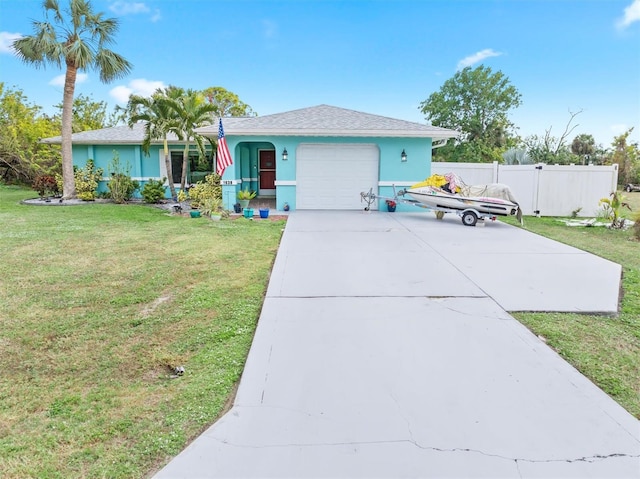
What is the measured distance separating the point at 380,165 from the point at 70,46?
12.6 meters

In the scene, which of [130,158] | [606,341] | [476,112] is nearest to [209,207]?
[130,158]

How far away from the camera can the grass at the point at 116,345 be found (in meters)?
2.49

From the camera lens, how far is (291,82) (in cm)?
2628

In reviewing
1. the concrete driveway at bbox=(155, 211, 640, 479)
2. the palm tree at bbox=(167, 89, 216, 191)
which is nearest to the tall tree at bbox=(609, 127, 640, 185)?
the palm tree at bbox=(167, 89, 216, 191)

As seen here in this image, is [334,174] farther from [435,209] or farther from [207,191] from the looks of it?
[207,191]

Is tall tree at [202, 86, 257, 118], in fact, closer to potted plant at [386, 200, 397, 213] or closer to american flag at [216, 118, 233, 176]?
american flag at [216, 118, 233, 176]

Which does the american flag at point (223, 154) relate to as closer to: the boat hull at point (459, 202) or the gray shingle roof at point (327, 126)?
the gray shingle roof at point (327, 126)

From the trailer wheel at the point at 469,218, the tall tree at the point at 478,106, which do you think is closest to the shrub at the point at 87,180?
the trailer wheel at the point at 469,218

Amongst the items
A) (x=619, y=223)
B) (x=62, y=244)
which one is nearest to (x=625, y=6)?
(x=619, y=223)

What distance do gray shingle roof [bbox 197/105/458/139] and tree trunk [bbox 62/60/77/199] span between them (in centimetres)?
652

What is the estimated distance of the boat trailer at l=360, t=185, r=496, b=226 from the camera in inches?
442

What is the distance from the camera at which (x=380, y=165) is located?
44.7ft

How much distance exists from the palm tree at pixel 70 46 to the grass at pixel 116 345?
9.33 metres

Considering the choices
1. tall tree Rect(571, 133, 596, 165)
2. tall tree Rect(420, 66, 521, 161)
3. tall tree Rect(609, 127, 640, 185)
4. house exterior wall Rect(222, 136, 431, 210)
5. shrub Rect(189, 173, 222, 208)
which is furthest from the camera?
tall tree Rect(420, 66, 521, 161)
